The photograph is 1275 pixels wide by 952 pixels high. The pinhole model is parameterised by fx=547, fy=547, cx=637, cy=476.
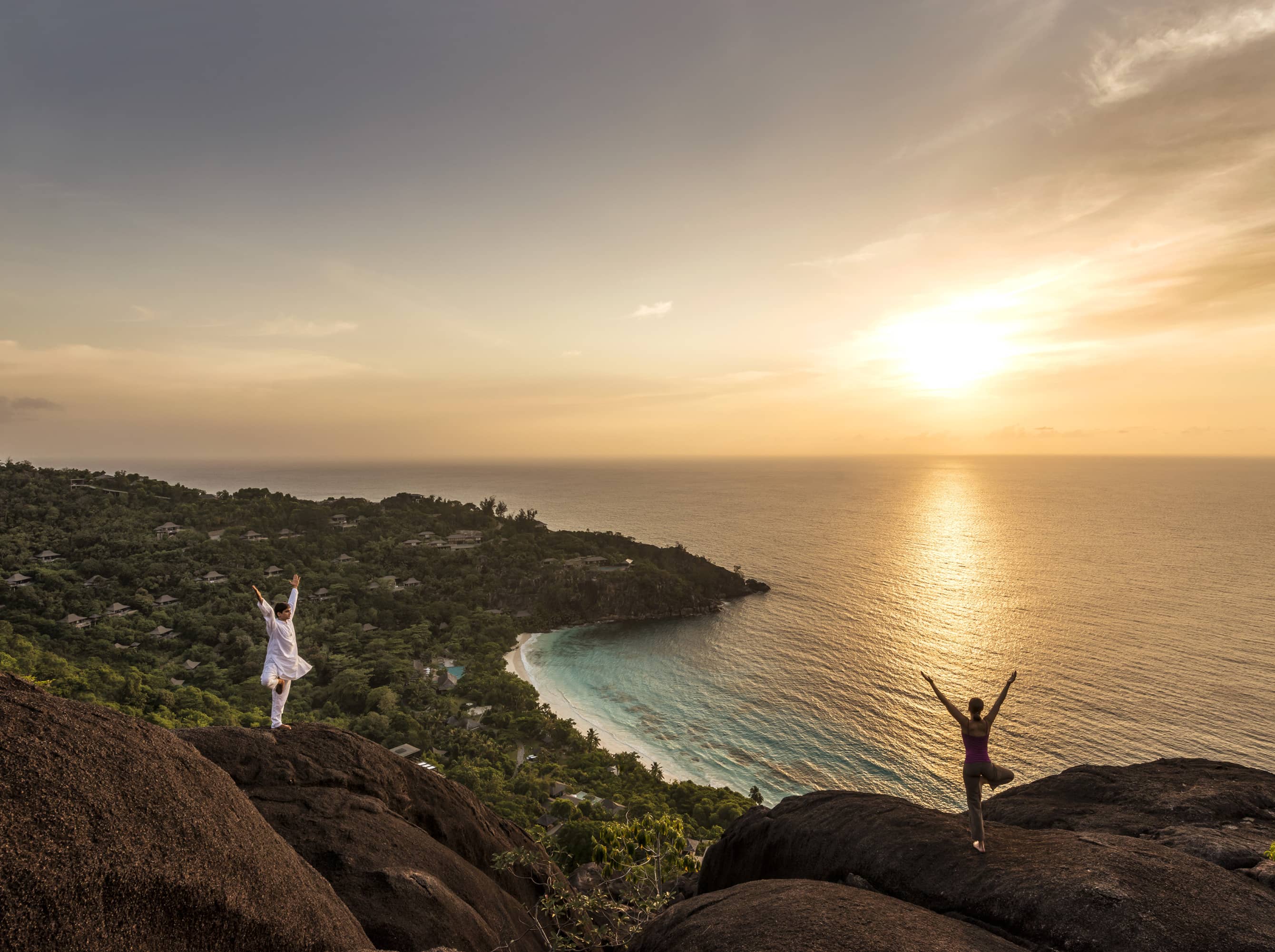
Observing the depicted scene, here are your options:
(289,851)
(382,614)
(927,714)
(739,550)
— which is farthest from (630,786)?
(739,550)

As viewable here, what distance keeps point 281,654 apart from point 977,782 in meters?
12.3

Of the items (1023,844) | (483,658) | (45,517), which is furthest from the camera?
(45,517)

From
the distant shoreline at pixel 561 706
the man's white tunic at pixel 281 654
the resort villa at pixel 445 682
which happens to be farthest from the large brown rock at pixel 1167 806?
the resort villa at pixel 445 682

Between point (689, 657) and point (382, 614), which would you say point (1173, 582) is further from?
point (382, 614)

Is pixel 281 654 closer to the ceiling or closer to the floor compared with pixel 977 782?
closer to the ceiling

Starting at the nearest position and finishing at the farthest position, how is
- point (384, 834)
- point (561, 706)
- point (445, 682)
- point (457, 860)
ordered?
1. point (384, 834)
2. point (457, 860)
3. point (445, 682)
4. point (561, 706)

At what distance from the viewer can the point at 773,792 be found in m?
37.9

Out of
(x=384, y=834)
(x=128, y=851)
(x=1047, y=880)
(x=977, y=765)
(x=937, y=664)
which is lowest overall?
(x=937, y=664)

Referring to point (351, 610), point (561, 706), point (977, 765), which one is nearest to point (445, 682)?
point (561, 706)

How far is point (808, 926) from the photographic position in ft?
22.4

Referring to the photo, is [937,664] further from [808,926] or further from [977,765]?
[808,926]

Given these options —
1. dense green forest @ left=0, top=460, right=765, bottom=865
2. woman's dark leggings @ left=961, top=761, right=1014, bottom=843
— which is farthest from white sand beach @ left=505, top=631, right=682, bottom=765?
woman's dark leggings @ left=961, top=761, right=1014, bottom=843

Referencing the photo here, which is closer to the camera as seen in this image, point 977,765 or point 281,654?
point 977,765

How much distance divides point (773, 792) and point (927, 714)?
1725 cm
